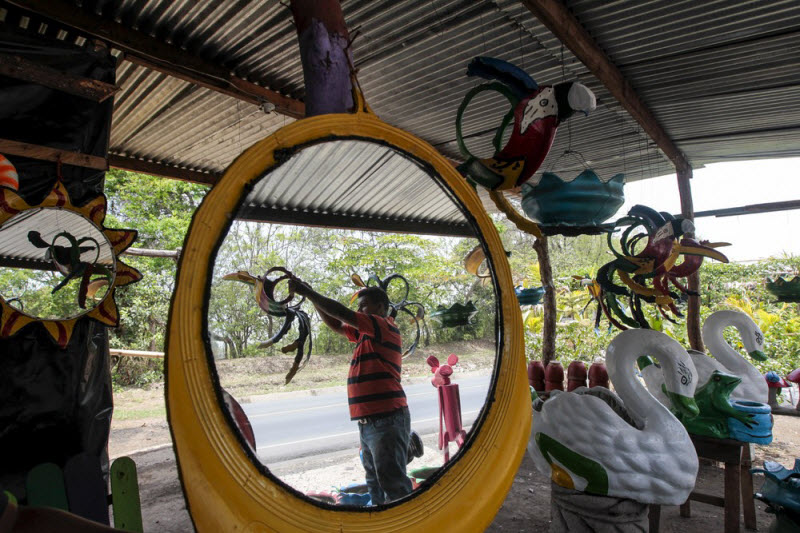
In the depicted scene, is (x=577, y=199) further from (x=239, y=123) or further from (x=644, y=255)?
(x=239, y=123)

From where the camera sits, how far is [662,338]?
7.06ft

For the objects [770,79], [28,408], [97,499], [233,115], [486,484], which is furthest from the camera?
[233,115]

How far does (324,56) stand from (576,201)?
1168 mm

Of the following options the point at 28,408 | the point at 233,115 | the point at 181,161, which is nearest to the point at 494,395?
the point at 28,408

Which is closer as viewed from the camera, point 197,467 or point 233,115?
point 197,467

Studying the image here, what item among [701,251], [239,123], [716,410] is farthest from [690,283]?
[239,123]

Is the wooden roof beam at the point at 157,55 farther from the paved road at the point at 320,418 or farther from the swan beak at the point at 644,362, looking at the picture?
the swan beak at the point at 644,362

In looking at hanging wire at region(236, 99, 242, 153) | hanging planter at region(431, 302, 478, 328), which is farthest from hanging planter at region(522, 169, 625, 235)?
hanging wire at region(236, 99, 242, 153)

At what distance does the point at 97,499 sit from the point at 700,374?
3.42 metres

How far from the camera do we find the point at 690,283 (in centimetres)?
513

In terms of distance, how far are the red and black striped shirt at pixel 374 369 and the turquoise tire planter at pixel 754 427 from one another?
2.44 m

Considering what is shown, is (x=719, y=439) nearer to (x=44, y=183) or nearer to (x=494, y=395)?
(x=494, y=395)

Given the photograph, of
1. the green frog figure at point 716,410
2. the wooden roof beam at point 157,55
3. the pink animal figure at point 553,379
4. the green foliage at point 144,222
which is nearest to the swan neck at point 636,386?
the green frog figure at point 716,410

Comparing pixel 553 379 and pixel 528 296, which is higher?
pixel 528 296
